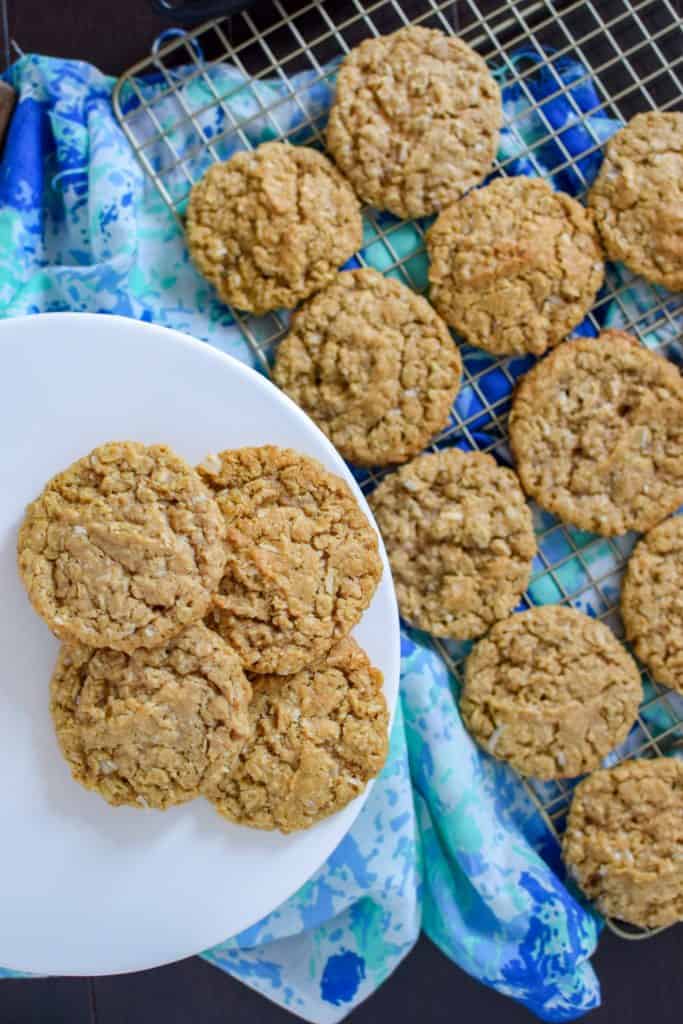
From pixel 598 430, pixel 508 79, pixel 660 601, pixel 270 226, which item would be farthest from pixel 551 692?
pixel 508 79

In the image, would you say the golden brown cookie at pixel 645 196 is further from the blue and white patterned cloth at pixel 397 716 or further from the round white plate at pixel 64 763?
the round white plate at pixel 64 763

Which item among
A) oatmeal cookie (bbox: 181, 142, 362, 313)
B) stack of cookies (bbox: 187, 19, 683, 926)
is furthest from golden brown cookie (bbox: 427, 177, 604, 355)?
oatmeal cookie (bbox: 181, 142, 362, 313)

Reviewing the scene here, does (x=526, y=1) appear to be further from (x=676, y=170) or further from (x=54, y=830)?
(x=54, y=830)

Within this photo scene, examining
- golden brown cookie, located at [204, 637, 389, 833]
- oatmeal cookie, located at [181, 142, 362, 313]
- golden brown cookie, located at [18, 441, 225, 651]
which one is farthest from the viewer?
oatmeal cookie, located at [181, 142, 362, 313]

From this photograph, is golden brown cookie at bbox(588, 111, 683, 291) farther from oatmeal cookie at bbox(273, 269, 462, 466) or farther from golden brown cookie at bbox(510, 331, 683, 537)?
oatmeal cookie at bbox(273, 269, 462, 466)

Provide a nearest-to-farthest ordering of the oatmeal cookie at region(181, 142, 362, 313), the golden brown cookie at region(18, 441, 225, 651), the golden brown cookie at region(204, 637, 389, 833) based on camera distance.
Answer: the golden brown cookie at region(18, 441, 225, 651), the golden brown cookie at region(204, 637, 389, 833), the oatmeal cookie at region(181, 142, 362, 313)

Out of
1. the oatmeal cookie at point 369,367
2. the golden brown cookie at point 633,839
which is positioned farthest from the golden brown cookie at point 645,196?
the golden brown cookie at point 633,839

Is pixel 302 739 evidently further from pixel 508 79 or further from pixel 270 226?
pixel 508 79
